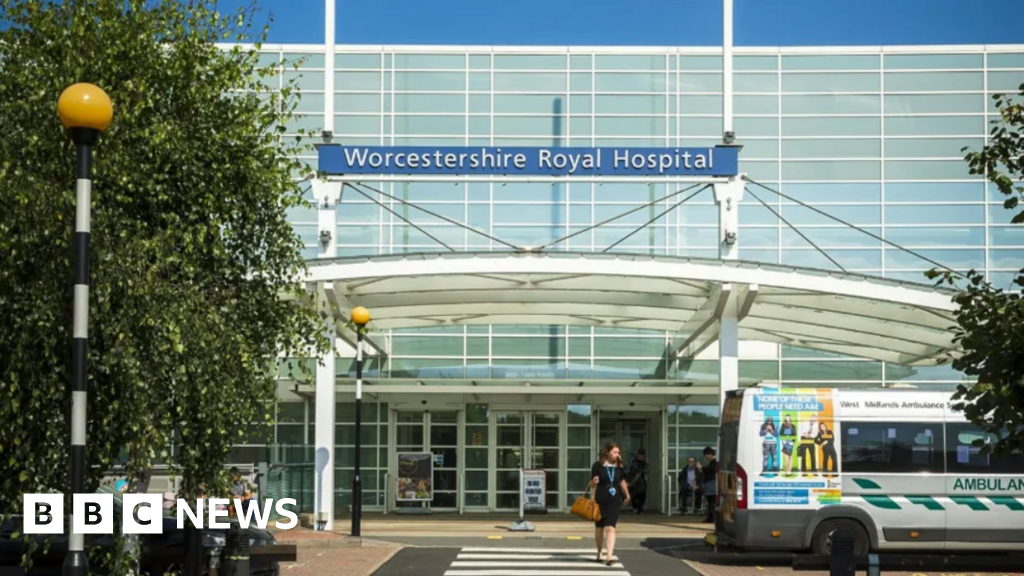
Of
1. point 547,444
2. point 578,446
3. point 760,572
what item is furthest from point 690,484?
point 760,572

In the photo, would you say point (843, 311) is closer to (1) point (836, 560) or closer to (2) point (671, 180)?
(2) point (671, 180)

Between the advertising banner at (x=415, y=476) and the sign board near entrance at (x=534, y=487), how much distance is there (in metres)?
2.22

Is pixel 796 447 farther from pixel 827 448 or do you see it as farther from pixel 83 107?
pixel 83 107

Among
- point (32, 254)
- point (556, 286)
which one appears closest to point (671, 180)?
point (556, 286)

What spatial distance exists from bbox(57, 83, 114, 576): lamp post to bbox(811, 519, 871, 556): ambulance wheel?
481 inches

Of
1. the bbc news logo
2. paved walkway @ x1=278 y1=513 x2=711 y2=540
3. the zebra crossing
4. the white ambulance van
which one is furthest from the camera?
paved walkway @ x1=278 y1=513 x2=711 y2=540

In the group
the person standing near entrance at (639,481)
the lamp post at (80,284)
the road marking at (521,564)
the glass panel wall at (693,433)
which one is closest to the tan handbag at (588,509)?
the road marking at (521,564)

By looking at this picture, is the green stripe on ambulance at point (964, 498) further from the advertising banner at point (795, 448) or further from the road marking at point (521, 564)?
the road marking at point (521, 564)

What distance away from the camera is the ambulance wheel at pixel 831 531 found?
19.2 metres

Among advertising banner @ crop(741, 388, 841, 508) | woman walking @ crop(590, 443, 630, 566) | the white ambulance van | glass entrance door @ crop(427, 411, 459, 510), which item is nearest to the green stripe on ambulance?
the white ambulance van

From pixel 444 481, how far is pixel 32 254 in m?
22.2

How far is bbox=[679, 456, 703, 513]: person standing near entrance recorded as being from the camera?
3077 centimetres

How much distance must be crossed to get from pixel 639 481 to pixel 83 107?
23.0 m

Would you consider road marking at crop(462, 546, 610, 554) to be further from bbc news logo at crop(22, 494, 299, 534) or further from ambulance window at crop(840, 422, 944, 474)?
bbc news logo at crop(22, 494, 299, 534)
